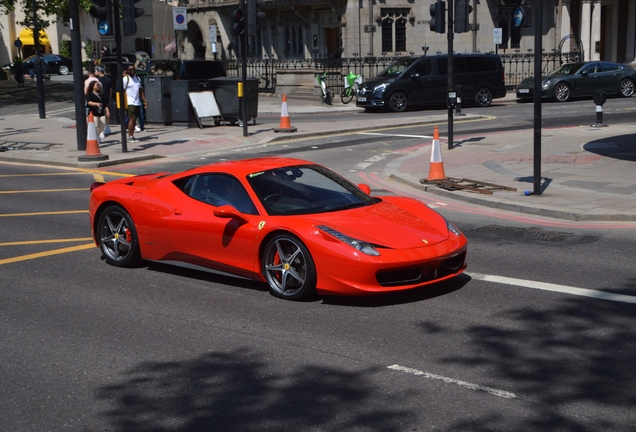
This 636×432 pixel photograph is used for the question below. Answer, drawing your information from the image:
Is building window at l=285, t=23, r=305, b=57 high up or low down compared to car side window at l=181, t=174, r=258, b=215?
up

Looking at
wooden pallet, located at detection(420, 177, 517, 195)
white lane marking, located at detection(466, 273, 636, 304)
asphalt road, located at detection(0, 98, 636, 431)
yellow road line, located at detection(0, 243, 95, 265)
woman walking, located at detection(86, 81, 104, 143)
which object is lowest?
asphalt road, located at detection(0, 98, 636, 431)

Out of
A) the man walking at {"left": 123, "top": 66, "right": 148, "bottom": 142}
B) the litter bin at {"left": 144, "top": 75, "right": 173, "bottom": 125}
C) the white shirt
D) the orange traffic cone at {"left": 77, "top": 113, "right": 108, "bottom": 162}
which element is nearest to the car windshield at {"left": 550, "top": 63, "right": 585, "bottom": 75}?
the litter bin at {"left": 144, "top": 75, "right": 173, "bottom": 125}

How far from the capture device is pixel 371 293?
7.27 meters

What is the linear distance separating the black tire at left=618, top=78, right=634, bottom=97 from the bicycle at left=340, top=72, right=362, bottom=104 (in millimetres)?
10716

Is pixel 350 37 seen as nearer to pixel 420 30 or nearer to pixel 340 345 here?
pixel 420 30

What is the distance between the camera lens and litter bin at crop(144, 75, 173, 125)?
25242 millimetres

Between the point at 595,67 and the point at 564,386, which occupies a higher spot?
the point at 595,67

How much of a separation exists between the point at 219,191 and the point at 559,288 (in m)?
3.45

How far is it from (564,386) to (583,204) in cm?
715

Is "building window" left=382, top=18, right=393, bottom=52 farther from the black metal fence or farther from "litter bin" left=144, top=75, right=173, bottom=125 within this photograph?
"litter bin" left=144, top=75, right=173, bottom=125

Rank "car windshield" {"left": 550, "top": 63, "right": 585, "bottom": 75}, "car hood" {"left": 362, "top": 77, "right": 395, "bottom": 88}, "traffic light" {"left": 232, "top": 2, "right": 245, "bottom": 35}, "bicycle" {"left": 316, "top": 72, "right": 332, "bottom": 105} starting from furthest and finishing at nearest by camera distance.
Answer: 1. "bicycle" {"left": 316, "top": 72, "right": 332, "bottom": 105}
2. "car windshield" {"left": 550, "top": 63, "right": 585, "bottom": 75}
3. "car hood" {"left": 362, "top": 77, "right": 395, "bottom": 88}
4. "traffic light" {"left": 232, "top": 2, "right": 245, "bottom": 35}

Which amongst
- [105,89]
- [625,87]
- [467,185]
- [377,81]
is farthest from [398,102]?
[467,185]

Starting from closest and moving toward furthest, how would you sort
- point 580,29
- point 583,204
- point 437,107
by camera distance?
point 583,204 → point 437,107 → point 580,29

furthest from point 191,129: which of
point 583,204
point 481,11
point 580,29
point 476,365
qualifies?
point 580,29
